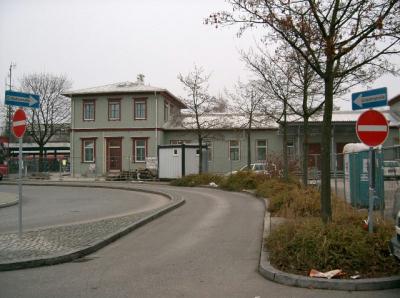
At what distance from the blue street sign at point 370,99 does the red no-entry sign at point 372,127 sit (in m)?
0.29

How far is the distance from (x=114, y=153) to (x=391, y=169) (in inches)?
1327

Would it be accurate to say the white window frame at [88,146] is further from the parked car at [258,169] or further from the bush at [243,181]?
the bush at [243,181]

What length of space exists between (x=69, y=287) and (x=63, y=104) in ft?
177

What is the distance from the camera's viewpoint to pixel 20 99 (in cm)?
1094

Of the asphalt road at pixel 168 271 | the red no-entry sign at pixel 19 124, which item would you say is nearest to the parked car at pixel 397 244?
the asphalt road at pixel 168 271

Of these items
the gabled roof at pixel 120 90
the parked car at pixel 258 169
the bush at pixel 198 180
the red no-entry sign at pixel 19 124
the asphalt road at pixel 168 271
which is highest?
the gabled roof at pixel 120 90

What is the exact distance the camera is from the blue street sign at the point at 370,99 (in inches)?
333

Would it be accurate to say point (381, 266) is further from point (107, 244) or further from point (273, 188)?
point (273, 188)

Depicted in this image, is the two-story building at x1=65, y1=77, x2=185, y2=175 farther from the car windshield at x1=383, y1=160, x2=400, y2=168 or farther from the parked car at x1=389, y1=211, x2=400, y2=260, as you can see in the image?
the parked car at x1=389, y1=211, x2=400, y2=260

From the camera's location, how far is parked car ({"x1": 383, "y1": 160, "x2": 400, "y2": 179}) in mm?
9689

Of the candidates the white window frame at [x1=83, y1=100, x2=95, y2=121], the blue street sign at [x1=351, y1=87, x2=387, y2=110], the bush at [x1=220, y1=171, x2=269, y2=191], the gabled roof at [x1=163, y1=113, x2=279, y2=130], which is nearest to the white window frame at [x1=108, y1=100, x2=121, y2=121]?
the white window frame at [x1=83, y1=100, x2=95, y2=121]

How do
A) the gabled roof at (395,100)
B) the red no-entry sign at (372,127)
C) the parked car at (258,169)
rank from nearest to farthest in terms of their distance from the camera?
the red no-entry sign at (372,127), the parked car at (258,169), the gabled roof at (395,100)

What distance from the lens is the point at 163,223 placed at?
43.5 feet

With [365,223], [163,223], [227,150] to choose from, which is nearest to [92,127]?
[227,150]
